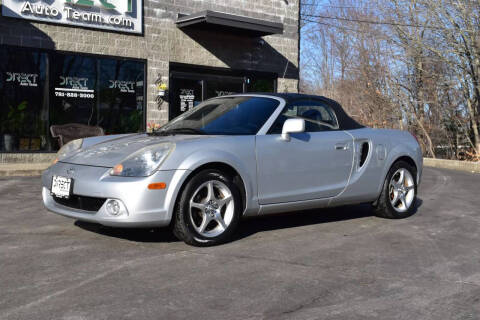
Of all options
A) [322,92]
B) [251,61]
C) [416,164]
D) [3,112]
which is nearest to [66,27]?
[3,112]

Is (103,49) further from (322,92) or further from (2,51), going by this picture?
(322,92)

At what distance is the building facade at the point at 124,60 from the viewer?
528 inches

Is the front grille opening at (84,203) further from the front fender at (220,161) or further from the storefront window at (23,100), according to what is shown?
the storefront window at (23,100)

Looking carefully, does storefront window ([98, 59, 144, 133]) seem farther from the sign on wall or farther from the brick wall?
the sign on wall

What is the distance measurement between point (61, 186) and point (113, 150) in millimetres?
558

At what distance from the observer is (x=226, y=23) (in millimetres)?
15500

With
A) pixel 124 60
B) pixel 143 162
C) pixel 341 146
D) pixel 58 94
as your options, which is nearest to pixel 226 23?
pixel 124 60

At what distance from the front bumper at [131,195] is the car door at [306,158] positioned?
98cm

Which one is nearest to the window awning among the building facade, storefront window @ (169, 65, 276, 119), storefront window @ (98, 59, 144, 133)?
the building facade

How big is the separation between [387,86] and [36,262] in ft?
58.4

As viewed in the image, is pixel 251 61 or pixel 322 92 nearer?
pixel 251 61

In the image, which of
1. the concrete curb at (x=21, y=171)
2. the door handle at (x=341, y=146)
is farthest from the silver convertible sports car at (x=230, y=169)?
the concrete curb at (x=21, y=171)

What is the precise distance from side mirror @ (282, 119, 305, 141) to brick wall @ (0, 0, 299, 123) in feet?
32.7

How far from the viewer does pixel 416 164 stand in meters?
6.90
